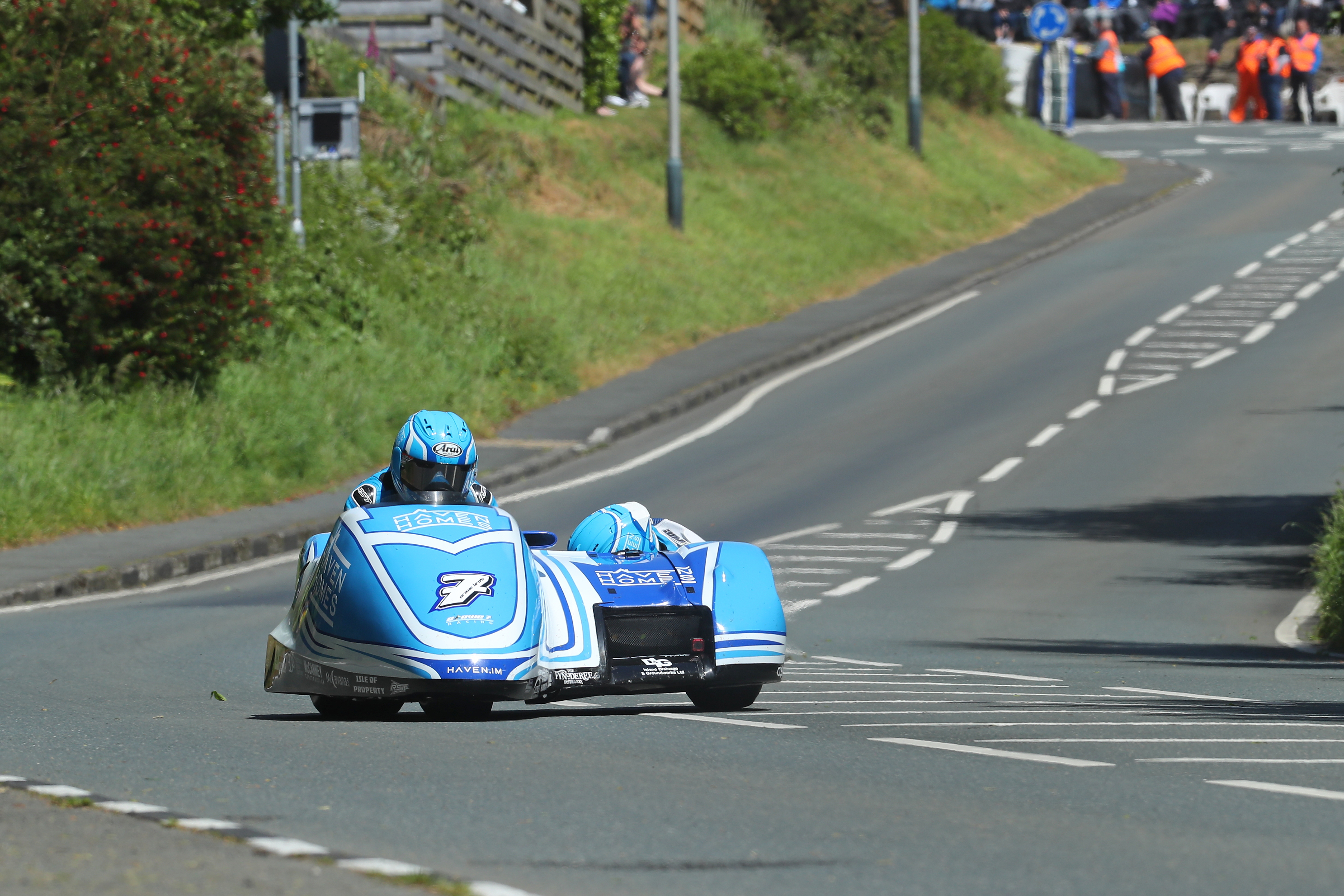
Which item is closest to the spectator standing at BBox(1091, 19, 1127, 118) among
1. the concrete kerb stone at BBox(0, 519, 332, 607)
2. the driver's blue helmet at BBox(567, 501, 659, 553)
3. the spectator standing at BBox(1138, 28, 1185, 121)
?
the spectator standing at BBox(1138, 28, 1185, 121)

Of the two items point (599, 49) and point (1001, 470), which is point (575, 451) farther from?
point (599, 49)

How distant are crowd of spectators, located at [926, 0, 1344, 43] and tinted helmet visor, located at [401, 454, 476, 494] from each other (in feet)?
214

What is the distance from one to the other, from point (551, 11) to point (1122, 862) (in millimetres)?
36882

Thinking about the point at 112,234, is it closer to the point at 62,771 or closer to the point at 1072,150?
the point at 62,771

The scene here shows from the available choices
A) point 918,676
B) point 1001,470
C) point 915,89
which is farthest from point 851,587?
point 915,89

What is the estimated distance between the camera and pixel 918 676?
12344 mm

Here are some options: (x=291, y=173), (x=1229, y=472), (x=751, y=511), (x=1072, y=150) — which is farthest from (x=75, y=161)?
(x=1072, y=150)

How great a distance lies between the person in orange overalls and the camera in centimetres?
6750

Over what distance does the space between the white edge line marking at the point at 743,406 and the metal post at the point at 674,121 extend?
16.7ft

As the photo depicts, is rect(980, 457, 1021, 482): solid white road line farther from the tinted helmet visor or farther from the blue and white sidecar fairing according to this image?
the tinted helmet visor

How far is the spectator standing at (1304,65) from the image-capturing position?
216 ft

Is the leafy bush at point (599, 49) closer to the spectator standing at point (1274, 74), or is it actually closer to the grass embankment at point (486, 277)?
the grass embankment at point (486, 277)

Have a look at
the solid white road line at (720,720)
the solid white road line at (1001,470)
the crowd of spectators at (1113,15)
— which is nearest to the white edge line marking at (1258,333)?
the solid white road line at (1001,470)

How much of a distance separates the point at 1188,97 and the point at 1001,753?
6767 centimetres
